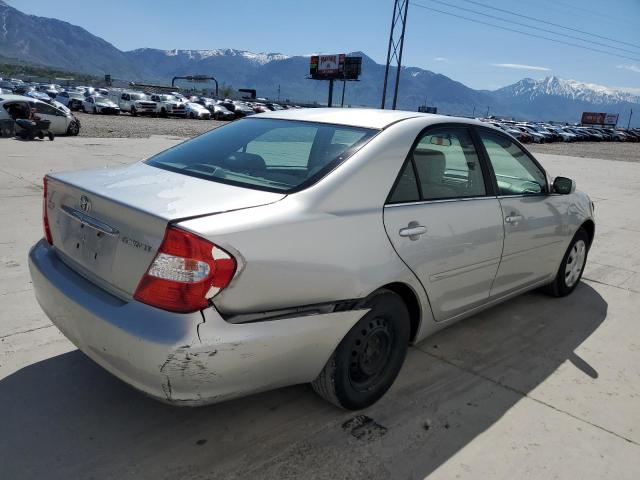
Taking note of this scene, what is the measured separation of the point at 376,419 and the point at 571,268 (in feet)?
9.57

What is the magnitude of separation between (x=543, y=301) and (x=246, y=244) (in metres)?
3.54

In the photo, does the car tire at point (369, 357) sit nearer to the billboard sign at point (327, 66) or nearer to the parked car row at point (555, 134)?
the parked car row at point (555, 134)

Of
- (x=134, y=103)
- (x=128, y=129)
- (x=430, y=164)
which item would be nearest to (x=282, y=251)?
(x=430, y=164)

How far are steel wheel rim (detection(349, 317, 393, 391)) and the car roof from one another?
3.68 ft

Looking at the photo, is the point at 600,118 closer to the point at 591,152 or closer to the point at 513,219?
the point at 591,152

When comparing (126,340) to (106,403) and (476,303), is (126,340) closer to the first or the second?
(106,403)

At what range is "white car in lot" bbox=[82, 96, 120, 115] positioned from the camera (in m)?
36.0

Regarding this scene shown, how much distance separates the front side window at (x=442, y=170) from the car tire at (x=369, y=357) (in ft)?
1.94

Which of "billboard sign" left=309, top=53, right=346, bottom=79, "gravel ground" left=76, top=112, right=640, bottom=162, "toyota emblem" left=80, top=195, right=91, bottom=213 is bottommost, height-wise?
"gravel ground" left=76, top=112, right=640, bottom=162

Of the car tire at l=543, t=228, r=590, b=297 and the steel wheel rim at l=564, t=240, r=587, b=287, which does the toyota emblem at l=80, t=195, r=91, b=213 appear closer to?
the car tire at l=543, t=228, r=590, b=297

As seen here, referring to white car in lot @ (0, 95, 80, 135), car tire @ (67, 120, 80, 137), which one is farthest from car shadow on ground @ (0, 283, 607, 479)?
car tire @ (67, 120, 80, 137)

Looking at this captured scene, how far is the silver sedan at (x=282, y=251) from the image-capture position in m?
2.13

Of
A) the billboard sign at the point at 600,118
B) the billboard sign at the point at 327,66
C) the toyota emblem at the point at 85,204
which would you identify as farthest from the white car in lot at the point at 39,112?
the billboard sign at the point at 600,118

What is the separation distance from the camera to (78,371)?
308cm
